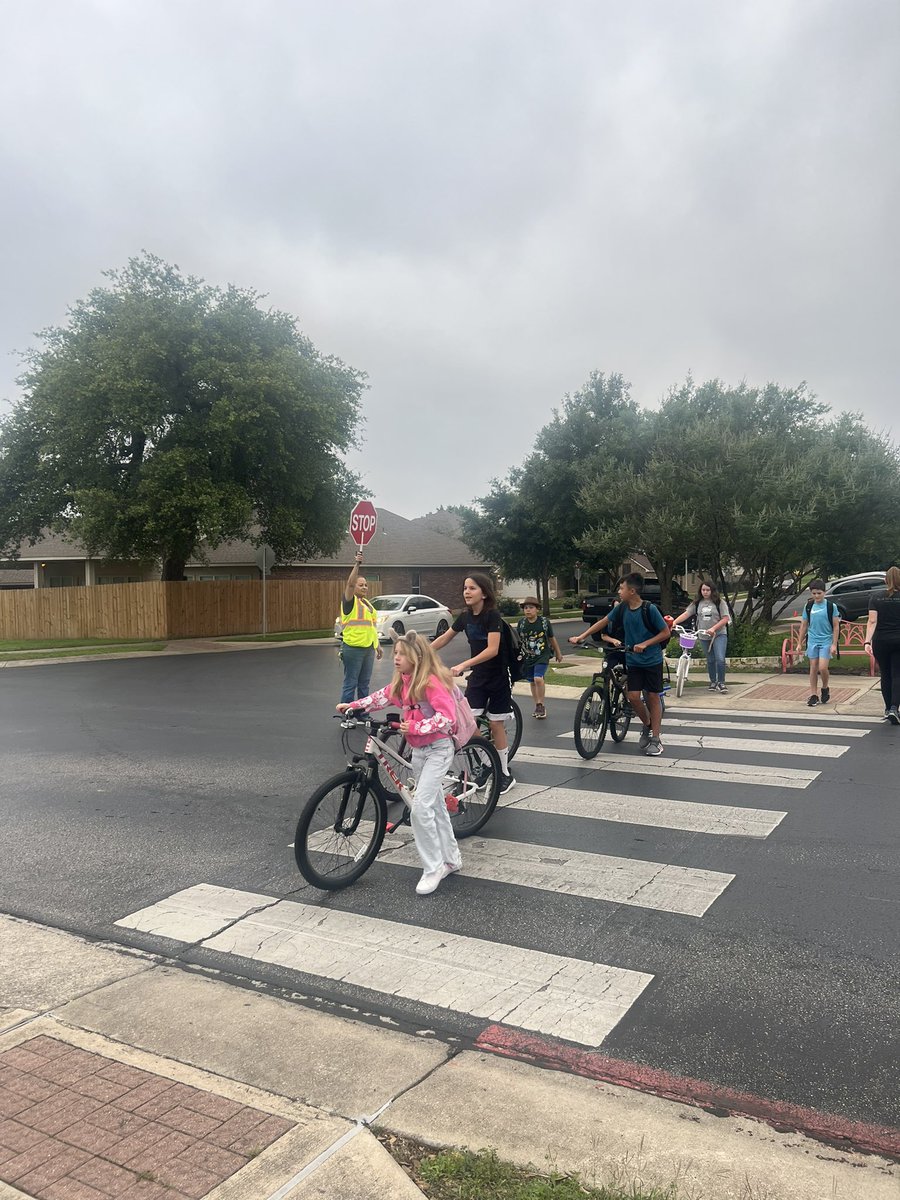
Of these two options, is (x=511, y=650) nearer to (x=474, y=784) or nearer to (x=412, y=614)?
(x=474, y=784)

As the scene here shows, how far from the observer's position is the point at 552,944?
14.8 ft

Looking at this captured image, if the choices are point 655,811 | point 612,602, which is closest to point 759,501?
point 612,602

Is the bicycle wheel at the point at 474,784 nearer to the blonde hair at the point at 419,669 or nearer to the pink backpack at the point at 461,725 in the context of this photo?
the pink backpack at the point at 461,725

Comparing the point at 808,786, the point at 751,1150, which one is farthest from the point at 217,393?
the point at 751,1150

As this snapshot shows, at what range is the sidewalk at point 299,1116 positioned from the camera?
2.73 m

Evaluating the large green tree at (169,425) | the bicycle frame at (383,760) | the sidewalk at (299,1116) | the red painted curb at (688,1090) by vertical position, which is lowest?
the red painted curb at (688,1090)

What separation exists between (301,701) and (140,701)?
257 centimetres

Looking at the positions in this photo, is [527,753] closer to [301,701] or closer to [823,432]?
[301,701]

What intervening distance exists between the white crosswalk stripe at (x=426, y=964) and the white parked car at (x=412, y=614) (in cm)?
2160

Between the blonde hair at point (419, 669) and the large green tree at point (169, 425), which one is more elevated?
the large green tree at point (169, 425)

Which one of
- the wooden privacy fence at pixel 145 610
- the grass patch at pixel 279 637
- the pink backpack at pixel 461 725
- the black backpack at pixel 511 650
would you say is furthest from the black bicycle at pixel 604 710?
the wooden privacy fence at pixel 145 610

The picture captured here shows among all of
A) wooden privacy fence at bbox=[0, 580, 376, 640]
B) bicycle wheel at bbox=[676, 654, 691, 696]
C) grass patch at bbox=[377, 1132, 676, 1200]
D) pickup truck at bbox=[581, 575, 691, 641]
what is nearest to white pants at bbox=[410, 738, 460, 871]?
grass patch at bbox=[377, 1132, 676, 1200]

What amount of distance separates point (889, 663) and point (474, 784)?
677cm

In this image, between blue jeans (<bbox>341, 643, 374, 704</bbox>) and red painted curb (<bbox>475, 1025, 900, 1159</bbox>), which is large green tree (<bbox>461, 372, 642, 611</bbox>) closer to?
blue jeans (<bbox>341, 643, 374, 704</bbox>)
